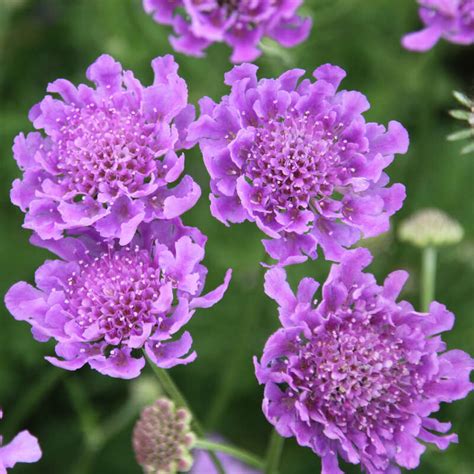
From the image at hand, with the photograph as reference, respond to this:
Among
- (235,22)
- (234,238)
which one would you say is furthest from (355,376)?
(234,238)

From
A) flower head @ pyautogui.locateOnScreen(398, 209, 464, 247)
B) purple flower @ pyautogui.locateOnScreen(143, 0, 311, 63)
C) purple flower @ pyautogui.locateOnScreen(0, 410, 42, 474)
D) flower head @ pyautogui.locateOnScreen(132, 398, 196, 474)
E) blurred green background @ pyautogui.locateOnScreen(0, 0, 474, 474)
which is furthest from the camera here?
blurred green background @ pyautogui.locateOnScreen(0, 0, 474, 474)

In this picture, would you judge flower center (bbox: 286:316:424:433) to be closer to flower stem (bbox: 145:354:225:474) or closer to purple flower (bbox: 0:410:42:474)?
flower stem (bbox: 145:354:225:474)

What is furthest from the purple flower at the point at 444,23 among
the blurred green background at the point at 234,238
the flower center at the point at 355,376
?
the flower center at the point at 355,376

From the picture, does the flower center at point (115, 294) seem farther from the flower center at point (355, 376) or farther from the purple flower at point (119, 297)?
the flower center at point (355, 376)

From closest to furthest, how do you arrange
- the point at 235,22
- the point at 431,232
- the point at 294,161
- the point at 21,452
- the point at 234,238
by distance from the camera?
1. the point at 21,452
2. the point at 294,161
3. the point at 235,22
4. the point at 431,232
5. the point at 234,238

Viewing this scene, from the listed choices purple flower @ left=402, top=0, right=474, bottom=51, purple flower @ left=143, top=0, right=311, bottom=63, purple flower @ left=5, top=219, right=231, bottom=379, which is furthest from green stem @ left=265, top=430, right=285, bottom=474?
purple flower @ left=402, top=0, right=474, bottom=51

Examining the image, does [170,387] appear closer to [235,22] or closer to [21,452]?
[21,452]
